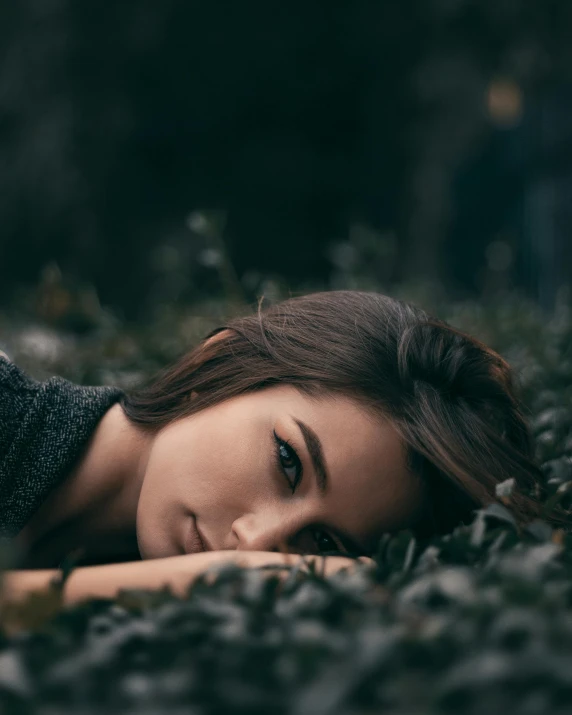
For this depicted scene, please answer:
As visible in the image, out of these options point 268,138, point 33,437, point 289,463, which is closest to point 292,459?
point 289,463

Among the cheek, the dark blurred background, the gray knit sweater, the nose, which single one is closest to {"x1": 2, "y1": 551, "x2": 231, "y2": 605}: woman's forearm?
the nose

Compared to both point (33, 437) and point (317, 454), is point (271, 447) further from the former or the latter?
point (33, 437)

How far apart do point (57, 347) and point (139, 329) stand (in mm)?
617

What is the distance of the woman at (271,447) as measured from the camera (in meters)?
1.71

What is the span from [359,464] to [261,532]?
0.91 feet

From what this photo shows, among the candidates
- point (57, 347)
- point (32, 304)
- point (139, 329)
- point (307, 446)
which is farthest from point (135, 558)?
point (32, 304)

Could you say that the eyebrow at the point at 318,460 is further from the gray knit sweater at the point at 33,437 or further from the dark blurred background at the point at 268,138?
the dark blurred background at the point at 268,138

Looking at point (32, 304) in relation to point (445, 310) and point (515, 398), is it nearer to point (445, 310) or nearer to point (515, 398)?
point (445, 310)

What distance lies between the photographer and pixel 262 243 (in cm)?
771

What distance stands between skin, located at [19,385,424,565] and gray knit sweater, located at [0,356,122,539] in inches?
9.7

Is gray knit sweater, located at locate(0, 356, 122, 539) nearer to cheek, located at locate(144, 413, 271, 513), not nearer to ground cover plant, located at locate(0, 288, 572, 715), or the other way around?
cheek, located at locate(144, 413, 271, 513)

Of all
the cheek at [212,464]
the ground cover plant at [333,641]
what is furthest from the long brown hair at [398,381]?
the ground cover plant at [333,641]

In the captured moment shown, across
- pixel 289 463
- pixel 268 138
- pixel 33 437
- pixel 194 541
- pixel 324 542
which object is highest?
pixel 268 138

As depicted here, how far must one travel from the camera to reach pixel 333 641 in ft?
3.00
